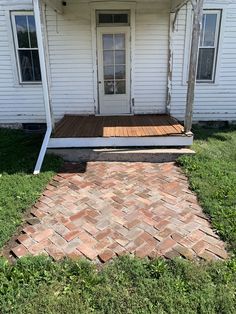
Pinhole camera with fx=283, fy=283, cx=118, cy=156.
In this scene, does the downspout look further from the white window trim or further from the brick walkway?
the white window trim

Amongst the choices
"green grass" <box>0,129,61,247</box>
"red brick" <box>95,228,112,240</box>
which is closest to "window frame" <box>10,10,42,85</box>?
"green grass" <box>0,129,61,247</box>

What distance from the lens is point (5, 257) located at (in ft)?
8.81

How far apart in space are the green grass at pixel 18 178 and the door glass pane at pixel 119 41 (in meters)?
2.72

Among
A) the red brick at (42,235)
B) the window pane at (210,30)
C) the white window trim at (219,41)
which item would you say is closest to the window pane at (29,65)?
the white window trim at (219,41)

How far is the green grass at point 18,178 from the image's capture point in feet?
10.7

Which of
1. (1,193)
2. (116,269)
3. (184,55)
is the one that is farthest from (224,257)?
(184,55)

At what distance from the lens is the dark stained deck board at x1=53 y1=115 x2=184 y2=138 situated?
5.22m

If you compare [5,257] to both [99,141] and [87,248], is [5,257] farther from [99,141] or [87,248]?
[99,141]

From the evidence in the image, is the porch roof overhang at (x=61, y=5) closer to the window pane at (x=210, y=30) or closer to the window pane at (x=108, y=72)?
the window pane at (x=210, y=30)

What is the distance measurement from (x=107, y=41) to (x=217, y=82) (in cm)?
275

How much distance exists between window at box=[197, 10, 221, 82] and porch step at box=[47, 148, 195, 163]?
2617mm

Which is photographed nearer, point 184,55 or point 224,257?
point 224,257

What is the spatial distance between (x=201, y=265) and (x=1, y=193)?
8.70ft

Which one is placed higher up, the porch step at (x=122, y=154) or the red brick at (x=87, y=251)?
the porch step at (x=122, y=154)
